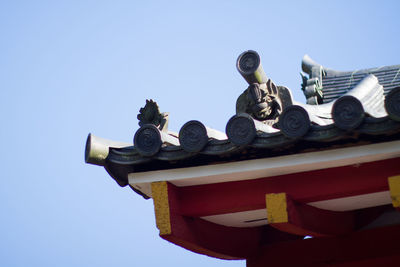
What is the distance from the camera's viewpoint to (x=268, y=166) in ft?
14.6

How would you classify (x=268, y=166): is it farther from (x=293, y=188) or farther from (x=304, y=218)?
(x=304, y=218)

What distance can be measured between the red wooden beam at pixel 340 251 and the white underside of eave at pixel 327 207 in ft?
0.67

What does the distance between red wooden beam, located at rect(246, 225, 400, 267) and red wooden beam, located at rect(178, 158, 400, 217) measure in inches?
28.8

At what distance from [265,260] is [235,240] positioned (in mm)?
316

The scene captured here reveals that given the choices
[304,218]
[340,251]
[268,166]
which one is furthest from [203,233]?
[340,251]

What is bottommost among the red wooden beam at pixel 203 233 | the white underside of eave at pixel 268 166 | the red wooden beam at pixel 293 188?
the red wooden beam at pixel 203 233

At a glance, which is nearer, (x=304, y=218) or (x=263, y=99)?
(x=304, y=218)

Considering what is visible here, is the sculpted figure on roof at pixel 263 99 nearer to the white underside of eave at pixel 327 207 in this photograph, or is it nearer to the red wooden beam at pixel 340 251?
the white underside of eave at pixel 327 207

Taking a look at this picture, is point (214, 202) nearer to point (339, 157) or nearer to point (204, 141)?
point (204, 141)

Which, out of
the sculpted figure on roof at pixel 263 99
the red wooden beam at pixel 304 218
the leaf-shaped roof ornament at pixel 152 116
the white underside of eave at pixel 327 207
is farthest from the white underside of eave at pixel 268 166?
the sculpted figure on roof at pixel 263 99

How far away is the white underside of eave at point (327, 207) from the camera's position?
4.97 metres

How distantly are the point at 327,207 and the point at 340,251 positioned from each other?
38 cm

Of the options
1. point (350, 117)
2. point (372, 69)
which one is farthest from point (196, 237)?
point (372, 69)

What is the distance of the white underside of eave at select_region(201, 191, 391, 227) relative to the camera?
497cm
